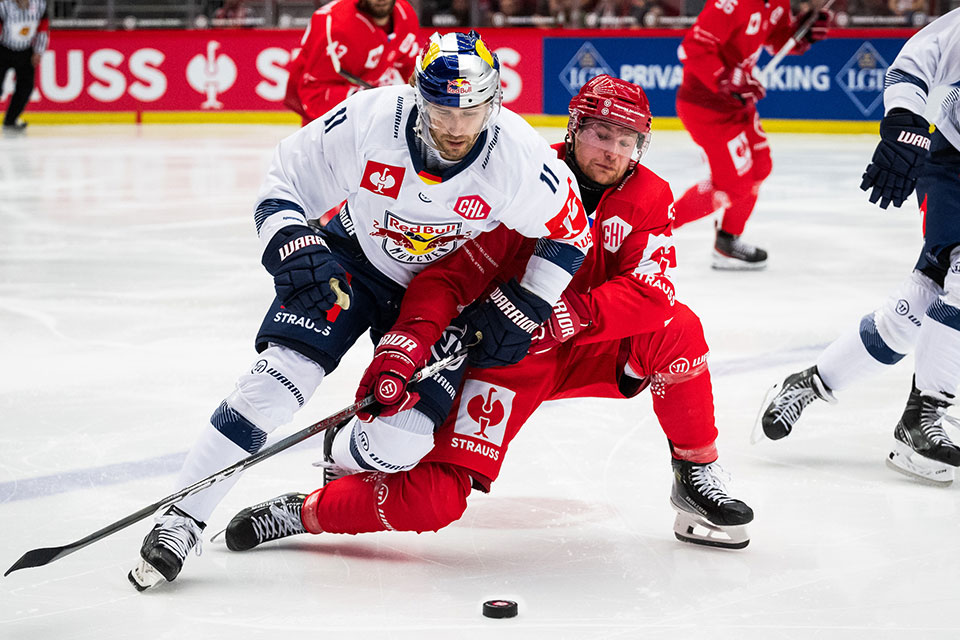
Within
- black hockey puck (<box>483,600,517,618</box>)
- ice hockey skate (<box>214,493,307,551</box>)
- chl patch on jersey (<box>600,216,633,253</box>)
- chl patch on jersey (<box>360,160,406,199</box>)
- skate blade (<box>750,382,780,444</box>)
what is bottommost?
skate blade (<box>750,382,780,444</box>)

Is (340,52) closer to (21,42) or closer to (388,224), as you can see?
(388,224)

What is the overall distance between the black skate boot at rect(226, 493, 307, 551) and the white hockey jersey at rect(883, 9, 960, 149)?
69.0 inches

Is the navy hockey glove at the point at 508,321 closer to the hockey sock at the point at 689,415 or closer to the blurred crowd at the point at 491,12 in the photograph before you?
the hockey sock at the point at 689,415

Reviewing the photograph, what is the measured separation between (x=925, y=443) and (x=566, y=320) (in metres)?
1.06

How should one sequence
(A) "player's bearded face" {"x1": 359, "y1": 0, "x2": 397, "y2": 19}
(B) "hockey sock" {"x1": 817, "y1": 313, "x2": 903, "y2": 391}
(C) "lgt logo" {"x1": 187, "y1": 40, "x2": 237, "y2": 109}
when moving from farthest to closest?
(C) "lgt logo" {"x1": 187, "y1": 40, "x2": 237, "y2": 109}, (A) "player's bearded face" {"x1": 359, "y1": 0, "x2": 397, "y2": 19}, (B) "hockey sock" {"x1": 817, "y1": 313, "x2": 903, "y2": 391}

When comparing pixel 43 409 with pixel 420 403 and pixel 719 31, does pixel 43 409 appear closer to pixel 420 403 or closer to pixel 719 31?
pixel 420 403

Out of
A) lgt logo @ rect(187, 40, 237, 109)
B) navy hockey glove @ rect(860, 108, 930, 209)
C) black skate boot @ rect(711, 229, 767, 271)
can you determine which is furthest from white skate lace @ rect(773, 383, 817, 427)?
lgt logo @ rect(187, 40, 237, 109)

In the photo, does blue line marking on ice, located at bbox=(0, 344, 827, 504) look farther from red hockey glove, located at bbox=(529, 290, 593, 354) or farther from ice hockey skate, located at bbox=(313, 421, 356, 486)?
red hockey glove, located at bbox=(529, 290, 593, 354)

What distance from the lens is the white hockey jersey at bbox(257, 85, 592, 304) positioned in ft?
Result: 7.75

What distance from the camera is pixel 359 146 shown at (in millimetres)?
2385

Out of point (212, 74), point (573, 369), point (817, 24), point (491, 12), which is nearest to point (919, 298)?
point (573, 369)

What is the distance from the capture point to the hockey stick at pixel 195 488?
7.07 feet

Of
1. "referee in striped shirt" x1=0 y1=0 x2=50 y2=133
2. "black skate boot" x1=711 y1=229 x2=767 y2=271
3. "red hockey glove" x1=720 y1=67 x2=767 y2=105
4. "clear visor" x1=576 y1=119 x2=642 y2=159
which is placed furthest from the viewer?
"referee in striped shirt" x1=0 y1=0 x2=50 y2=133

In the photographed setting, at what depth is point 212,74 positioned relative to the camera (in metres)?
13.7
